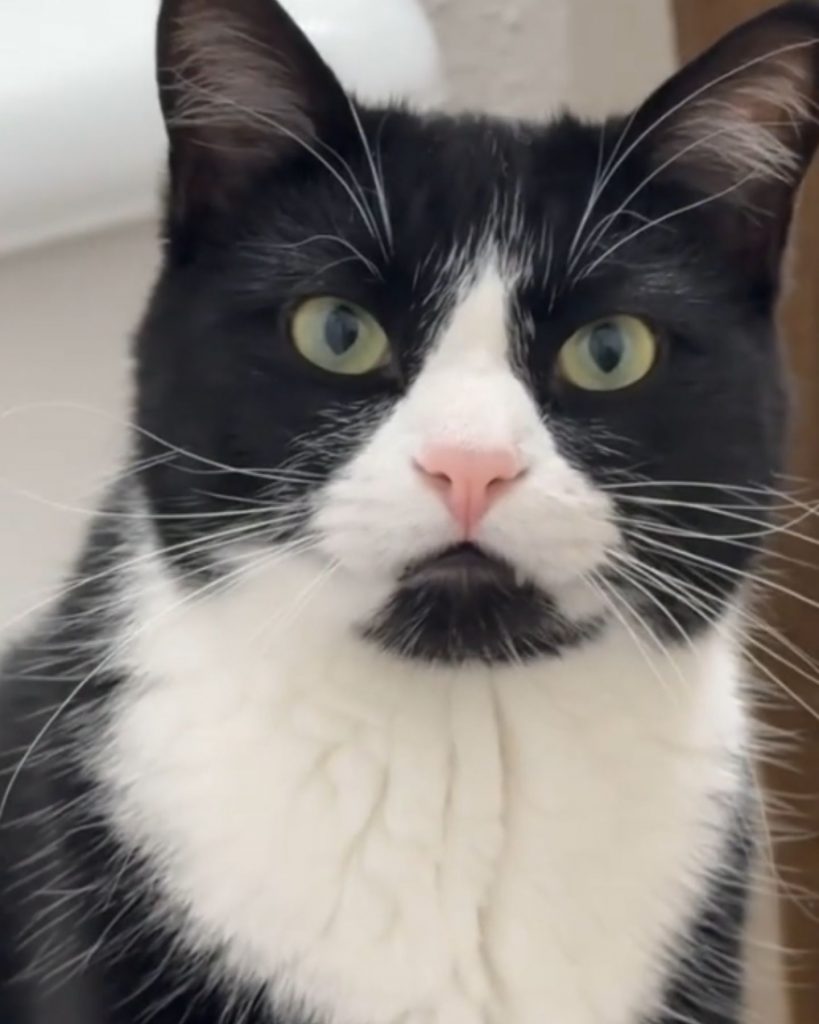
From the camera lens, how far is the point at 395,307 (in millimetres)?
734

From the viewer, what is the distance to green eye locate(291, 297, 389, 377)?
73 centimetres

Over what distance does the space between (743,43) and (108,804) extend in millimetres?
464

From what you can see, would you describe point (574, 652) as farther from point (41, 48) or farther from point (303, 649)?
point (41, 48)

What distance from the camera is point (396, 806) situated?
0.78 m

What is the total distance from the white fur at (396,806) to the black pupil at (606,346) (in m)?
0.05

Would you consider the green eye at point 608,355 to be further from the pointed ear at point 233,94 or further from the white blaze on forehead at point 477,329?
the pointed ear at point 233,94

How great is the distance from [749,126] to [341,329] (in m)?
0.22

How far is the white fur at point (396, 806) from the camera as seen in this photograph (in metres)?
0.77

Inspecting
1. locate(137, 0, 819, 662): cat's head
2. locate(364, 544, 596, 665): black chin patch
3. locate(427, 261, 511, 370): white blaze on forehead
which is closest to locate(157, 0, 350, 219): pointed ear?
locate(137, 0, 819, 662): cat's head

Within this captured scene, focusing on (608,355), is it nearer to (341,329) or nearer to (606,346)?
(606,346)

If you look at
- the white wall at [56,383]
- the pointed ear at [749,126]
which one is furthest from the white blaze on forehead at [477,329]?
the white wall at [56,383]

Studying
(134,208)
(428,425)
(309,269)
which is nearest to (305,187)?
(309,269)

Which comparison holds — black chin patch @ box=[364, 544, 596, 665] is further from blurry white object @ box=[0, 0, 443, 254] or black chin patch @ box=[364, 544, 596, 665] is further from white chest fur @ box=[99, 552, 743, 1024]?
blurry white object @ box=[0, 0, 443, 254]

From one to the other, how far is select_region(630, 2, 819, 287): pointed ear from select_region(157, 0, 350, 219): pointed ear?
15cm
